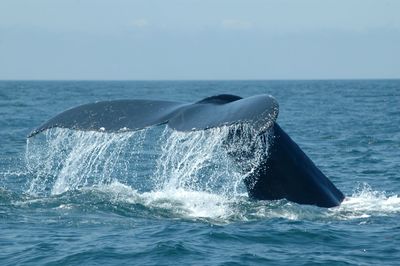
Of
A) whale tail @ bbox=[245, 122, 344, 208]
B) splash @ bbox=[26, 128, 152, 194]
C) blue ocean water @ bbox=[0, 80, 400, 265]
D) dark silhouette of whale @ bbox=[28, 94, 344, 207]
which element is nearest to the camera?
dark silhouette of whale @ bbox=[28, 94, 344, 207]

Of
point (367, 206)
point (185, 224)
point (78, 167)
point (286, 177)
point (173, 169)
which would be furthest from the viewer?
point (173, 169)

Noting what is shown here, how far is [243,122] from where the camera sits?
664 cm

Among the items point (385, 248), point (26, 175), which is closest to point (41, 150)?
point (26, 175)

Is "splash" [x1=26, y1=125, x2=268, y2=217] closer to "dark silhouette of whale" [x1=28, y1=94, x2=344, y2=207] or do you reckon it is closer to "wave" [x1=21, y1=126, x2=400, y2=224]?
"wave" [x1=21, y1=126, x2=400, y2=224]

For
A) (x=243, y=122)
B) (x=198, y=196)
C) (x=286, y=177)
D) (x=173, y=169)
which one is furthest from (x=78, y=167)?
(x=243, y=122)

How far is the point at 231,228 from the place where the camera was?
8906 mm

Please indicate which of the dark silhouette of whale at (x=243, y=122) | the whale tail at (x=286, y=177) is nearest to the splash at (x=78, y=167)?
the dark silhouette of whale at (x=243, y=122)

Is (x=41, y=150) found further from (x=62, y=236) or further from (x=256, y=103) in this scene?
(x=256, y=103)

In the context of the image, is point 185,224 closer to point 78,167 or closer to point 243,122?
point 78,167

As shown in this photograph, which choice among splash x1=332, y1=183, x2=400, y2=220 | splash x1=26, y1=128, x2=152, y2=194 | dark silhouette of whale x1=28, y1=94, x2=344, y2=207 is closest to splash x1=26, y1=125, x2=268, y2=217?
splash x1=26, y1=128, x2=152, y2=194

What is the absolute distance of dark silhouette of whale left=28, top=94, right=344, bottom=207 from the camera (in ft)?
22.4

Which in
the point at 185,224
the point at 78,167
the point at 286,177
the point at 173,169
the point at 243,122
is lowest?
the point at 185,224

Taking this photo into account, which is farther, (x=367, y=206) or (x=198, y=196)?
(x=198, y=196)

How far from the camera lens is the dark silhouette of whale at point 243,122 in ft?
22.4
